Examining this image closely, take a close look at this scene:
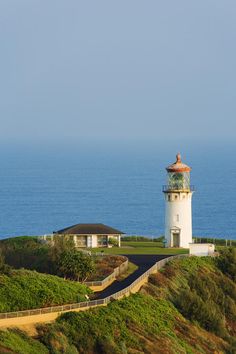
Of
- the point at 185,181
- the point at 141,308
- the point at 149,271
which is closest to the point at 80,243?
the point at 185,181

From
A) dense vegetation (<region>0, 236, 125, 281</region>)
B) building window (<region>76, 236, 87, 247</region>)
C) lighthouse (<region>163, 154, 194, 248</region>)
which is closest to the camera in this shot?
dense vegetation (<region>0, 236, 125, 281</region>)

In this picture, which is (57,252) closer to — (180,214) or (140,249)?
(140,249)

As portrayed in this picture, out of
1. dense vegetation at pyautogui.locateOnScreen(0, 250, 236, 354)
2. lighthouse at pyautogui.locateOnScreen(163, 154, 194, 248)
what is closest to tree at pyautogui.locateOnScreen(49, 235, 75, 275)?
dense vegetation at pyautogui.locateOnScreen(0, 250, 236, 354)

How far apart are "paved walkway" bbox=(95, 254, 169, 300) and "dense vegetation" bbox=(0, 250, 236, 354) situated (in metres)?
0.85

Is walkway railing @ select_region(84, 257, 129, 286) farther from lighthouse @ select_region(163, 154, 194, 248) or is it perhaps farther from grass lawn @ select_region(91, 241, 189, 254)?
lighthouse @ select_region(163, 154, 194, 248)

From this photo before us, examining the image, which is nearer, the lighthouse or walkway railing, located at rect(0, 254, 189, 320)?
walkway railing, located at rect(0, 254, 189, 320)

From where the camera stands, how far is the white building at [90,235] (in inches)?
2761

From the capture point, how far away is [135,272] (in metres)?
56.5

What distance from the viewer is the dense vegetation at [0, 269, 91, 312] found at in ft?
143

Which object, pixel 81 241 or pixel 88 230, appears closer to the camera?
pixel 81 241

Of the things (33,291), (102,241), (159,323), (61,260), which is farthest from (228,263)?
(33,291)

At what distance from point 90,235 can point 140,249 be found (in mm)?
2977

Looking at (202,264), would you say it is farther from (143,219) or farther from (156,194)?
(156,194)

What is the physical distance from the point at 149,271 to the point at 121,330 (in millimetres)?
11542
